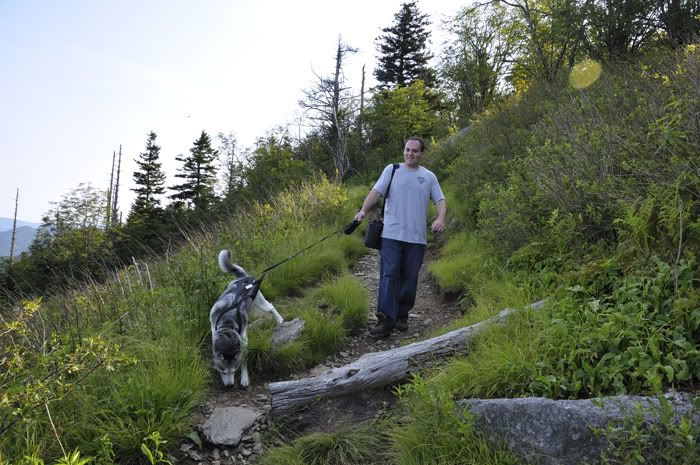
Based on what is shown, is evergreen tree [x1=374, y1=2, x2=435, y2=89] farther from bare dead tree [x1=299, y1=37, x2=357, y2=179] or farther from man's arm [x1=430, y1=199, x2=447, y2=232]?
man's arm [x1=430, y1=199, x2=447, y2=232]

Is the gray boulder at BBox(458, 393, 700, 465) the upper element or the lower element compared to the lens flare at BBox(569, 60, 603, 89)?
lower

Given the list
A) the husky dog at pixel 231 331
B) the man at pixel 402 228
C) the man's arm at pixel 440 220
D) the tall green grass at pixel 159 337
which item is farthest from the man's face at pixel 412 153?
the husky dog at pixel 231 331

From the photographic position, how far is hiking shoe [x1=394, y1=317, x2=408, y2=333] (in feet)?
15.8

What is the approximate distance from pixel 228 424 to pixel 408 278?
2.54 metres

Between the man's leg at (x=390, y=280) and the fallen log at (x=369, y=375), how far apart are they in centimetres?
130

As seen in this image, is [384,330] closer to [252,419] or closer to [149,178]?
[252,419]

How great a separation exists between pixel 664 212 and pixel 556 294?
94 centimetres

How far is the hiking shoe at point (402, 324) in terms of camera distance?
481cm

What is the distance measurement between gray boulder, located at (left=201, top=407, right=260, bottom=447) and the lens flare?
8.38m

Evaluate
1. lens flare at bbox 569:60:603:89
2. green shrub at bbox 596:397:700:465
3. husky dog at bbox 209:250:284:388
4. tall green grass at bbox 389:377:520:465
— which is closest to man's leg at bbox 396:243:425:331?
husky dog at bbox 209:250:284:388

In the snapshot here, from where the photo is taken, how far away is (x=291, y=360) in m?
3.91

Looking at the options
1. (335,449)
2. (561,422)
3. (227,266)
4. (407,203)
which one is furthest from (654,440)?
(227,266)

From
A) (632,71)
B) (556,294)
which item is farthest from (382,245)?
(632,71)

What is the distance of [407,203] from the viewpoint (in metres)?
4.67
